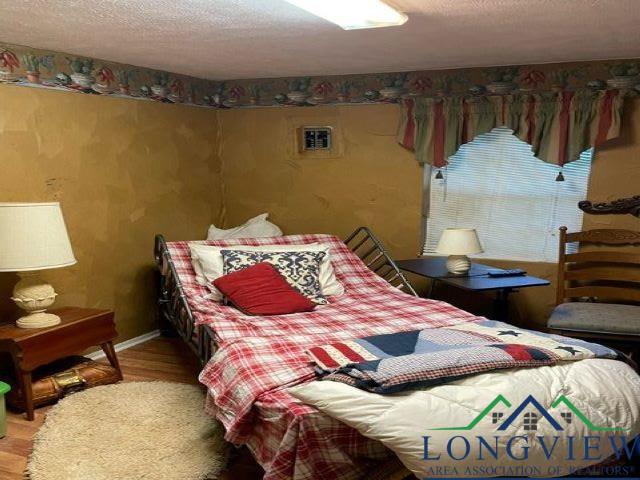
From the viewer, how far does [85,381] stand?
316 centimetres

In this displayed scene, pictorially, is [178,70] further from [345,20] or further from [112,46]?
[345,20]

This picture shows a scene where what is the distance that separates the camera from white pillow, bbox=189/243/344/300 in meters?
3.49

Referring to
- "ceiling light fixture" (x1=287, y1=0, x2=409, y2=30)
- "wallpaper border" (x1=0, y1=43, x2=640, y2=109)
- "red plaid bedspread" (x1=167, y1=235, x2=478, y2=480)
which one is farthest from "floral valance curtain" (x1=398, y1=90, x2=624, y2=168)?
"ceiling light fixture" (x1=287, y1=0, x2=409, y2=30)

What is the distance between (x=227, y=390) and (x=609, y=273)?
2656 millimetres

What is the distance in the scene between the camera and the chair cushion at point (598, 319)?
3.07m

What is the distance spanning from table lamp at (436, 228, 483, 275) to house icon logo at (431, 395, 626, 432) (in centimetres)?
185

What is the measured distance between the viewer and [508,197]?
4.09 m

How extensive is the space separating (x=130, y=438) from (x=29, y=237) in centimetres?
111

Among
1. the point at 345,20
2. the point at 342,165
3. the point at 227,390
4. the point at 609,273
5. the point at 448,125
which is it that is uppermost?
the point at 345,20

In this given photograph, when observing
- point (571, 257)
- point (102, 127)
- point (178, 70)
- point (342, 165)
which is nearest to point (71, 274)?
point (102, 127)

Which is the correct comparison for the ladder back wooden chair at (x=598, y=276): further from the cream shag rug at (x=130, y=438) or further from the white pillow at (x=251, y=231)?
the white pillow at (x=251, y=231)

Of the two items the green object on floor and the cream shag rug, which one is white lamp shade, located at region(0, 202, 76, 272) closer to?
the green object on floor

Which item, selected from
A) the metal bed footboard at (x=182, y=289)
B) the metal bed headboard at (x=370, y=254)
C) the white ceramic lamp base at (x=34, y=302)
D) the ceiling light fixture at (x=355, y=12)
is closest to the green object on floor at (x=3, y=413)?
the white ceramic lamp base at (x=34, y=302)

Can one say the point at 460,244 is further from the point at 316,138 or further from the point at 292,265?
the point at 316,138
